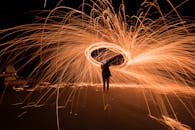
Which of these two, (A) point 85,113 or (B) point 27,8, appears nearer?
(A) point 85,113

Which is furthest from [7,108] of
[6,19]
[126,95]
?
[6,19]

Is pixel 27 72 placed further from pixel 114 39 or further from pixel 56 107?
pixel 56 107

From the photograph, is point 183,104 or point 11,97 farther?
point 11,97

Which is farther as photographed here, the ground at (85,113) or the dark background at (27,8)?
the dark background at (27,8)

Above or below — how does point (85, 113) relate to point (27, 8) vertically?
below

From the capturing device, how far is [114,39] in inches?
587

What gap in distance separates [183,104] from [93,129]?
5375 mm

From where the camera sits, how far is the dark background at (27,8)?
109 feet

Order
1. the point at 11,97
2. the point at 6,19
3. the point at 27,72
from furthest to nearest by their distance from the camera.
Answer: the point at 6,19
the point at 27,72
the point at 11,97

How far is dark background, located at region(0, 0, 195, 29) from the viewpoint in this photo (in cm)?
3316

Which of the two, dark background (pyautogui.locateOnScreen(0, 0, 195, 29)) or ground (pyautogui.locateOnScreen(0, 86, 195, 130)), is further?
dark background (pyautogui.locateOnScreen(0, 0, 195, 29))

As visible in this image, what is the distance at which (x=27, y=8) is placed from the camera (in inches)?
1409

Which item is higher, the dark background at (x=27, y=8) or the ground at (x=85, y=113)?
the dark background at (x=27, y=8)

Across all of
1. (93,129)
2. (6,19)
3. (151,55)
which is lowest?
(93,129)
